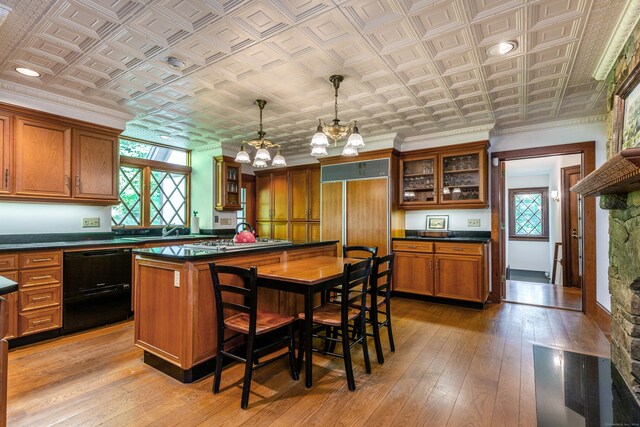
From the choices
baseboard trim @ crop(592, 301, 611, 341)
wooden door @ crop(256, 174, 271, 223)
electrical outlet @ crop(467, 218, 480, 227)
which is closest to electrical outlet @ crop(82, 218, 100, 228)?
wooden door @ crop(256, 174, 271, 223)

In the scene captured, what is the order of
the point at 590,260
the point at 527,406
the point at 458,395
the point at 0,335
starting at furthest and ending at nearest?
the point at 590,260 → the point at 458,395 → the point at 527,406 → the point at 0,335

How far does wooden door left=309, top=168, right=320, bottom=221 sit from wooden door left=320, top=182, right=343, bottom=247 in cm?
39

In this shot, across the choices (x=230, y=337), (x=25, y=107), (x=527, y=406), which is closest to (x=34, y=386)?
(x=230, y=337)

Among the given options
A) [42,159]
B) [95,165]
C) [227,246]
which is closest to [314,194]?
[227,246]

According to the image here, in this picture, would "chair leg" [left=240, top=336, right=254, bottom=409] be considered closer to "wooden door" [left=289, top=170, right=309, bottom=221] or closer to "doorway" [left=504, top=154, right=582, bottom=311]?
"wooden door" [left=289, top=170, right=309, bottom=221]

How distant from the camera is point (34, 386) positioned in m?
2.21

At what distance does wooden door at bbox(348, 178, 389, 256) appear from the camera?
190 inches

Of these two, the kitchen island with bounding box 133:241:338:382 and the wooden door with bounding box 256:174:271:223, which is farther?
the wooden door with bounding box 256:174:271:223

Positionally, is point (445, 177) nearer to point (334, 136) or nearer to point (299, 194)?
point (334, 136)

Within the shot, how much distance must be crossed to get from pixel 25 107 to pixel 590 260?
6.63 metres

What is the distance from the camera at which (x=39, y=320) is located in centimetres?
302

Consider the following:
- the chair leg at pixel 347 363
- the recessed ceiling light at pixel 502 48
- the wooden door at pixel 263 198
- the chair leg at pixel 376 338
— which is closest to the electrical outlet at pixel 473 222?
the recessed ceiling light at pixel 502 48

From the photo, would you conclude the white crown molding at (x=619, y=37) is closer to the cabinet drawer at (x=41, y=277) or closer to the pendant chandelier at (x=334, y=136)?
the pendant chandelier at (x=334, y=136)

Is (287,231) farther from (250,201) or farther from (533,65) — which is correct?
(533,65)
